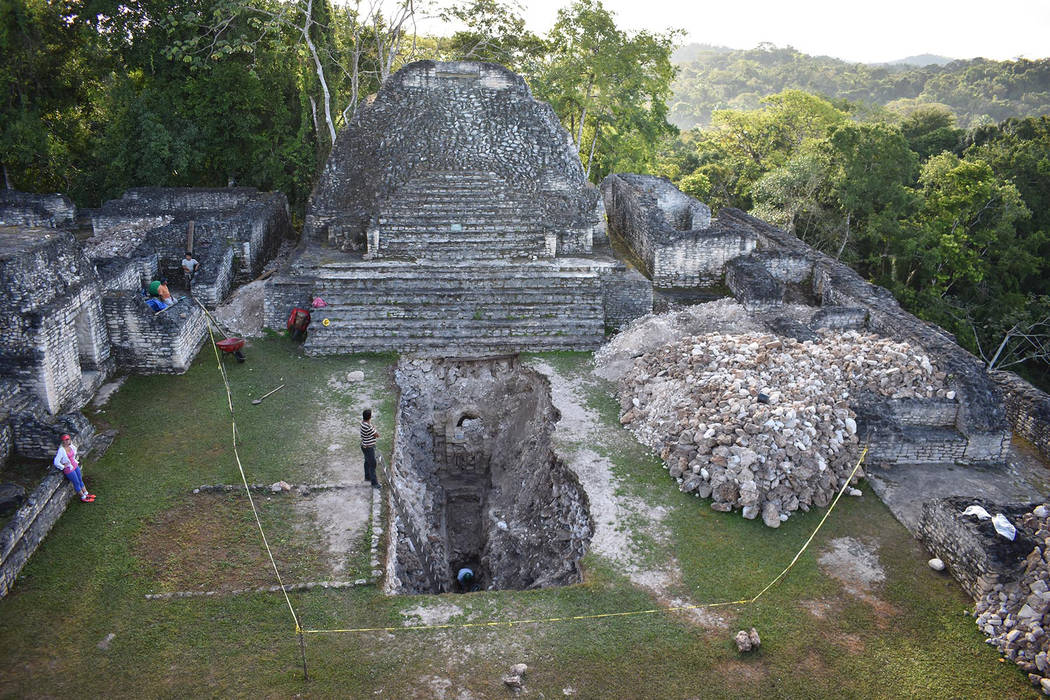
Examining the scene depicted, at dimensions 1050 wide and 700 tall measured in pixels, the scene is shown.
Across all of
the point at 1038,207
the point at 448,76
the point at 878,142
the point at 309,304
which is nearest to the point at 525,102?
the point at 448,76

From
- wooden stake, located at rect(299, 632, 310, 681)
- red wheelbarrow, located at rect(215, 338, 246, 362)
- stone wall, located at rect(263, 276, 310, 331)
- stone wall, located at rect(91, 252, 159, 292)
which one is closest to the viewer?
wooden stake, located at rect(299, 632, 310, 681)

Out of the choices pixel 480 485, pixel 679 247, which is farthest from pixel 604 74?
pixel 480 485

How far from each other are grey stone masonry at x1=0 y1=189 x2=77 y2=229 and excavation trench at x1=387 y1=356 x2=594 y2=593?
356 inches

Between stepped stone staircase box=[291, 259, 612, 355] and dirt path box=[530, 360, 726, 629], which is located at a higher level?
stepped stone staircase box=[291, 259, 612, 355]

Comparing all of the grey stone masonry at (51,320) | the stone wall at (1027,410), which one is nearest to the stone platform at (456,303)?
the grey stone masonry at (51,320)

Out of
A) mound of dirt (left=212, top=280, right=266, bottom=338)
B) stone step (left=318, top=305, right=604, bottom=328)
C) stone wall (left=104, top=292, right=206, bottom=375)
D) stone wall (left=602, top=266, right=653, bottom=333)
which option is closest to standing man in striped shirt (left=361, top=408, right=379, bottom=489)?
stone step (left=318, top=305, right=604, bottom=328)

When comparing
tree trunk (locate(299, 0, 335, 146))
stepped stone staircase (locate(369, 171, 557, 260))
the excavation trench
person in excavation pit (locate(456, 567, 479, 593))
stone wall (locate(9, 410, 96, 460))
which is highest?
tree trunk (locate(299, 0, 335, 146))

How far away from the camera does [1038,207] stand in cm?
1869

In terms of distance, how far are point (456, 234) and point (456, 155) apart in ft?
7.28

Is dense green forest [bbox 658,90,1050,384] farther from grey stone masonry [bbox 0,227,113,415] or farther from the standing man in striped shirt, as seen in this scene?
grey stone masonry [bbox 0,227,113,415]

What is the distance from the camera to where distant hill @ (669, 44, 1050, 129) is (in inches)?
2079

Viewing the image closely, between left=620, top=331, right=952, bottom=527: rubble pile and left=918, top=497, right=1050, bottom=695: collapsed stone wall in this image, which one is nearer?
left=918, top=497, right=1050, bottom=695: collapsed stone wall

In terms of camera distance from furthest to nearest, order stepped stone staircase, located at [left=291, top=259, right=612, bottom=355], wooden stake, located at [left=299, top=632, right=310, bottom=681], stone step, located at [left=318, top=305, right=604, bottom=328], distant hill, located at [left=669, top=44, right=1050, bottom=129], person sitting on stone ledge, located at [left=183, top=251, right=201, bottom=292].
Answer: distant hill, located at [left=669, top=44, right=1050, bottom=129] → person sitting on stone ledge, located at [left=183, top=251, right=201, bottom=292] → stone step, located at [left=318, top=305, right=604, bottom=328] → stepped stone staircase, located at [left=291, top=259, right=612, bottom=355] → wooden stake, located at [left=299, top=632, right=310, bottom=681]

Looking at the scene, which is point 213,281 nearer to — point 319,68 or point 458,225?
point 458,225
